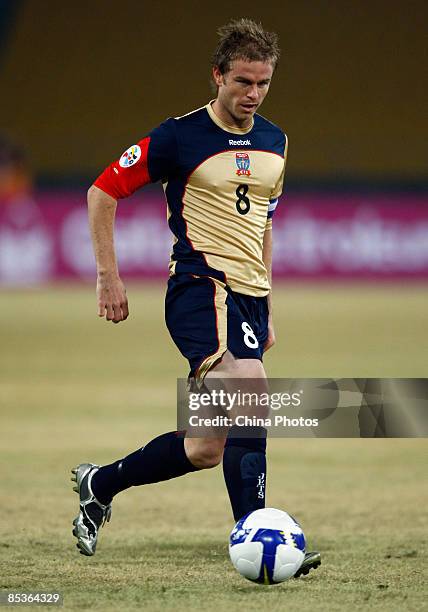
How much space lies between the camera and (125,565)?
192 inches

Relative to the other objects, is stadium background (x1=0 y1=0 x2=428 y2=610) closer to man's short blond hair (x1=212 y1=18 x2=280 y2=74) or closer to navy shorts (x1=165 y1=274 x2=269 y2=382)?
navy shorts (x1=165 y1=274 x2=269 y2=382)

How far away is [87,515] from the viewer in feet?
16.8

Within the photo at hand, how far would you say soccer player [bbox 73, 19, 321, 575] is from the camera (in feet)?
15.7

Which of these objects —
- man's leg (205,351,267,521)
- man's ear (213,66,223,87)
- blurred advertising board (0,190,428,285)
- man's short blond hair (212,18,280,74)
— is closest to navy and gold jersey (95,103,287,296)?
man's ear (213,66,223,87)

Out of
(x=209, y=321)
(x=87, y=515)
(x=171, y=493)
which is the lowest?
(x=171, y=493)

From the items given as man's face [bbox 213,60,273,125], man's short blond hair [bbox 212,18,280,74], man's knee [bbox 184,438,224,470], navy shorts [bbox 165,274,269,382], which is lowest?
man's knee [bbox 184,438,224,470]

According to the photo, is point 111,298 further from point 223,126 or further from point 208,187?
point 223,126

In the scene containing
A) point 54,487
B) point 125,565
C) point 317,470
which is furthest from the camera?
point 317,470

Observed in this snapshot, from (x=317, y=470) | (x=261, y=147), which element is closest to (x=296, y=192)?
(x=317, y=470)

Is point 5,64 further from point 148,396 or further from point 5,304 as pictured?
point 148,396

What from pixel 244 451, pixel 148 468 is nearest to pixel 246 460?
pixel 244 451

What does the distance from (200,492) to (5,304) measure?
13.0 metres

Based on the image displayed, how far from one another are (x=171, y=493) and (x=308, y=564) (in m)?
2.19

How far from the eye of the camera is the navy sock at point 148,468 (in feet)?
16.1
